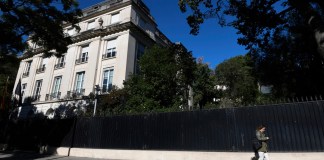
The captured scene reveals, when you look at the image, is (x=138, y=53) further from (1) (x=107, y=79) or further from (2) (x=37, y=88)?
(2) (x=37, y=88)

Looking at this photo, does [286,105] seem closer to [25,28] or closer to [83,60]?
[25,28]

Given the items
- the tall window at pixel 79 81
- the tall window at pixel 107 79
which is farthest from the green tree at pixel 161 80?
the tall window at pixel 79 81

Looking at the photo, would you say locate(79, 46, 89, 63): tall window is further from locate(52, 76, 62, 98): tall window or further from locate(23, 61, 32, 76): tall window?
locate(23, 61, 32, 76): tall window

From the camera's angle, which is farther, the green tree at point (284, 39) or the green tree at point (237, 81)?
the green tree at point (237, 81)

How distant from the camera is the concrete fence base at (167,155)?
27.1ft

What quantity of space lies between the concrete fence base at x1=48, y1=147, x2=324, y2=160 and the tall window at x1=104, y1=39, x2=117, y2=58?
482 inches

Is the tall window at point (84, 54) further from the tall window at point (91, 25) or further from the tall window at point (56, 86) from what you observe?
the tall window at point (56, 86)

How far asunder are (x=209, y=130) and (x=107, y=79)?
1609 centimetres

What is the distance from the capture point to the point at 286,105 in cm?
887

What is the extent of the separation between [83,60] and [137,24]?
6922mm

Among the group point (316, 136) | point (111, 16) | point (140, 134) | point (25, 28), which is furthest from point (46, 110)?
point (316, 136)

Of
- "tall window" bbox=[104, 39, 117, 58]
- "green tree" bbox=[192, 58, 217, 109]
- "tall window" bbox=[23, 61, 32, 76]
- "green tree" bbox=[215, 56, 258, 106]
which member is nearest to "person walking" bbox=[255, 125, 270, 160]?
"green tree" bbox=[192, 58, 217, 109]

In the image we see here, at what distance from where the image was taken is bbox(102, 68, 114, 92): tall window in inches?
940

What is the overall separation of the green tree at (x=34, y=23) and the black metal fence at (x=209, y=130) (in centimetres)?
482
